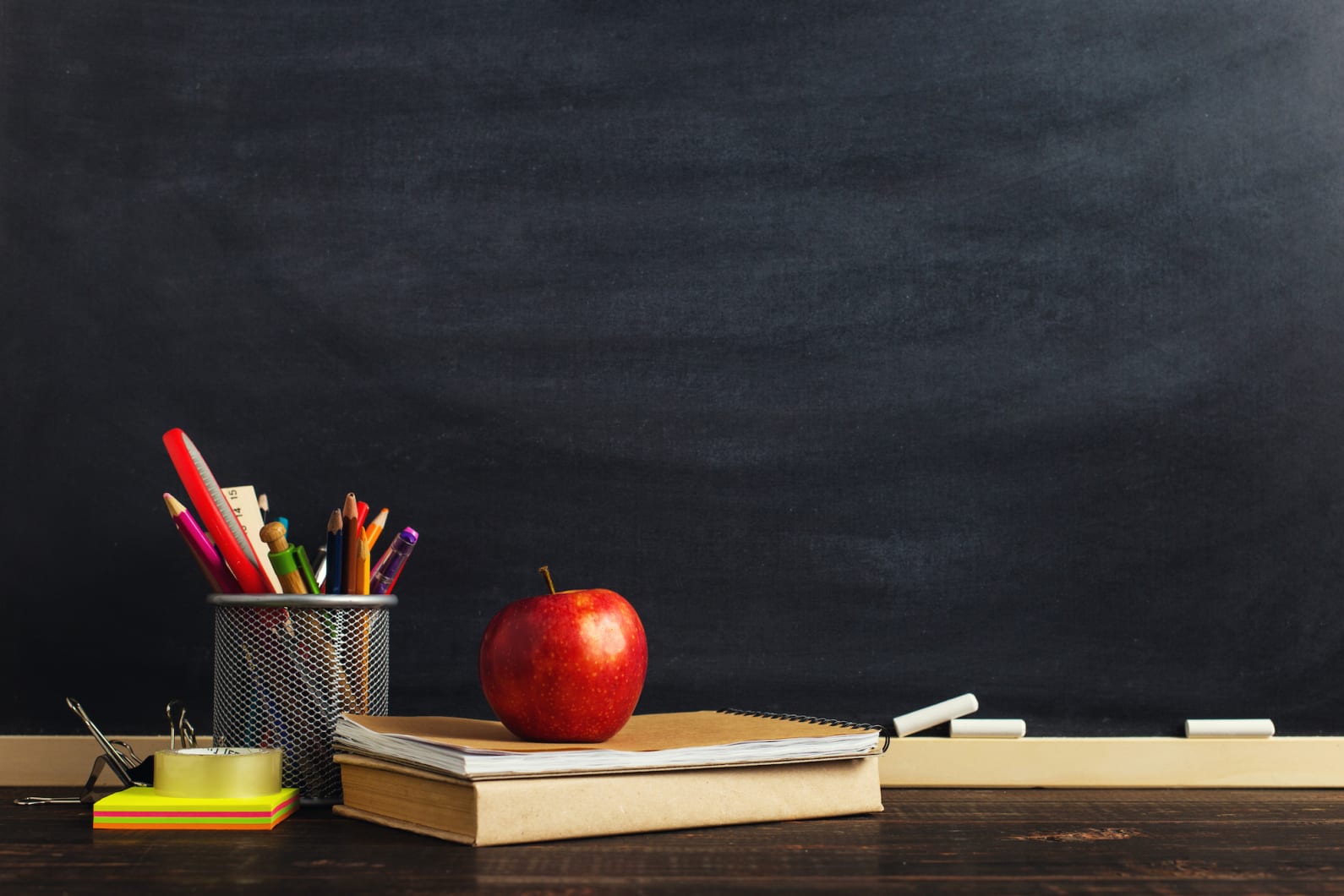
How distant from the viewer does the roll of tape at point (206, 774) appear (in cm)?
79

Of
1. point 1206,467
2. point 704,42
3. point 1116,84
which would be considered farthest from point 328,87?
point 1206,467

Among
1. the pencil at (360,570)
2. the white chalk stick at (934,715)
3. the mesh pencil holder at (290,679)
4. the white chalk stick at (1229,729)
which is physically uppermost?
the pencil at (360,570)

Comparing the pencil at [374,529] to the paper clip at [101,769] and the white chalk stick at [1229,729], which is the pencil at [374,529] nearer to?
the paper clip at [101,769]

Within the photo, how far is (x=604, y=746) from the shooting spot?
783mm

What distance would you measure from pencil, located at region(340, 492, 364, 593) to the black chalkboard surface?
0.14 metres

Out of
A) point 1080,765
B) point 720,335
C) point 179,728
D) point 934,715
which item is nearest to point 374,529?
point 179,728

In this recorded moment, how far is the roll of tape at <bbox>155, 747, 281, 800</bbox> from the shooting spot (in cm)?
79

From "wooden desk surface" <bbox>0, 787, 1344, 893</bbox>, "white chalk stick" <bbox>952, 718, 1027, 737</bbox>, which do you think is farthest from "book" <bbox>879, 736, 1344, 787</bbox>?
Result: "wooden desk surface" <bbox>0, 787, 1344, 893</bbox>

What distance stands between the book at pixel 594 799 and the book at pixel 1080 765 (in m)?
0.19

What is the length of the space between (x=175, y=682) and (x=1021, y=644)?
78 cm

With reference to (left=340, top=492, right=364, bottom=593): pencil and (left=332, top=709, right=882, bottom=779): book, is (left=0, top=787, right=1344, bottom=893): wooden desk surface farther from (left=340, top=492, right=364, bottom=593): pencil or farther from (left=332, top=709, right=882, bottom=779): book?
(left=340, top=492, right=364, bottom=593): pencil

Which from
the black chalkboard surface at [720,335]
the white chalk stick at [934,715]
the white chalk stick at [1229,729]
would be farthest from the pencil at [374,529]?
the white chalk stick at [1229,729]

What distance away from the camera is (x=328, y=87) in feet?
3.59

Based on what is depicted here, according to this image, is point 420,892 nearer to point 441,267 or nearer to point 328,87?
point 441,267
